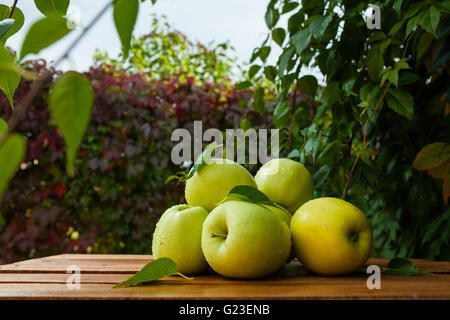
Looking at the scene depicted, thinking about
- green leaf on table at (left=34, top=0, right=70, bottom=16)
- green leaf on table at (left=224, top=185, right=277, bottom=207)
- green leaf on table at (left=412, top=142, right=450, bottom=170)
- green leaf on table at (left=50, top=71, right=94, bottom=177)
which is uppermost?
green leaf on table at (left=34, top=0, right=70, bottom=16)

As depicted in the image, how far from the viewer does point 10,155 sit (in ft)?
0.57

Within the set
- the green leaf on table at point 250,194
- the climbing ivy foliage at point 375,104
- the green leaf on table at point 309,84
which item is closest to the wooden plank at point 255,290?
the green leaf on table at point 250,194

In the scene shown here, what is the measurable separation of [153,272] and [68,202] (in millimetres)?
1902

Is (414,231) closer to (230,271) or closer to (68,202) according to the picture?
(230,271)

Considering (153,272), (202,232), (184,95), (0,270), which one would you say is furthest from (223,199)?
(184,95)

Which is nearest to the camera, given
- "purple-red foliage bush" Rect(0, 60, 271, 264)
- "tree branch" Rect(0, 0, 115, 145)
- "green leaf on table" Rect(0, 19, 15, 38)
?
"tree branch" Rect(0, 0, 115, 145)

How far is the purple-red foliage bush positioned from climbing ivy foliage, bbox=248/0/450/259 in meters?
1.04

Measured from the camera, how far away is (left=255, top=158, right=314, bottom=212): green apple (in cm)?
87

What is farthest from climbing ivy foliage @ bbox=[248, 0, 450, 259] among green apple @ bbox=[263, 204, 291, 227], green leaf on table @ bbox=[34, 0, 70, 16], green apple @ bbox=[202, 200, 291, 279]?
green leaf on table @ bbox=[34, 0, 70, 16]

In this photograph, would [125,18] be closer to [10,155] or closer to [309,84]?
[10,155]

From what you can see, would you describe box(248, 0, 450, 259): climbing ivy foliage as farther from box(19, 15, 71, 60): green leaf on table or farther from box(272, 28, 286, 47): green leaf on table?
box(19, 15, 71, 60): green leaf on table

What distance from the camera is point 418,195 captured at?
1507 millimetres

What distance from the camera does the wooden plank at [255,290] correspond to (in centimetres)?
53

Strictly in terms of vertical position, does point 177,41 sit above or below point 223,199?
above
